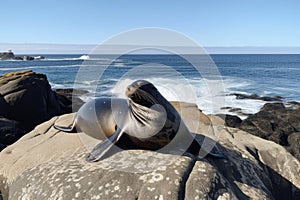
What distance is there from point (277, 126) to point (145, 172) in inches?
387

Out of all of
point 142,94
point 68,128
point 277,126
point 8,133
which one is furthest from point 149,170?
point 277,126

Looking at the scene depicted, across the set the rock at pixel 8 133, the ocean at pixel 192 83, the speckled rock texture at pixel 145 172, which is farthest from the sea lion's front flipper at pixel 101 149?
the rock at pixel 8 133

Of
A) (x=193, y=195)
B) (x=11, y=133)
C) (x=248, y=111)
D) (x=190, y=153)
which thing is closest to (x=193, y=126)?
(x=190, y=153)

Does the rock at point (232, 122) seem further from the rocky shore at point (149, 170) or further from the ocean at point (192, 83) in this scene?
the rocky shore at point (149, 170)

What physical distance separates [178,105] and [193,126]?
61.7 inches

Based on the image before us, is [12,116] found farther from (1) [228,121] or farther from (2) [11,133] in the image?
(1) [228,121]

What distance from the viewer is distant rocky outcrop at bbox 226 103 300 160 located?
1090 centimetres

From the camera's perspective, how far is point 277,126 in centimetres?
1271

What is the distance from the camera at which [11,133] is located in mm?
9656

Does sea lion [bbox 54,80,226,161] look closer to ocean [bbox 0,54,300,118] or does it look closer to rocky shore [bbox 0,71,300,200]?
rocky shore [bbox 0,71,300,200]

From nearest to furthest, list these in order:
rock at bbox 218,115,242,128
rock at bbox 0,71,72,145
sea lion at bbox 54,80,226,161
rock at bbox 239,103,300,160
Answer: sea lion at bbox 54,80,226,161 → rock at bbox 239,103,300,160 → rock at bbox 0,71,72,145 → rock at bbox 218,115,242,128

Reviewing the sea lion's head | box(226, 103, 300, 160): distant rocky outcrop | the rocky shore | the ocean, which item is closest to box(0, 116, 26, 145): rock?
the rocky shore

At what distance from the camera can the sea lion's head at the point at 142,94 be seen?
15.4 ft

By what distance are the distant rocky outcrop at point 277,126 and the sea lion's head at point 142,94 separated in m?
6.91
